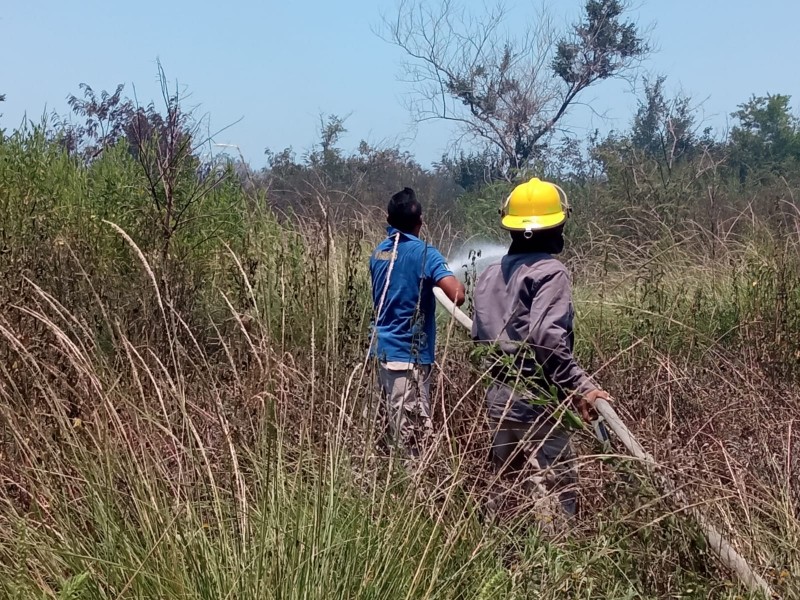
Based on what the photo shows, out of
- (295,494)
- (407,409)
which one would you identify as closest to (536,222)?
(407,409)

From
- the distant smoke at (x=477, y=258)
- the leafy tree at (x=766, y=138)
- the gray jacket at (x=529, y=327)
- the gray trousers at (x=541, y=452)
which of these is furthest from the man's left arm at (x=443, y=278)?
the leafy tree at (x=766, y=138)

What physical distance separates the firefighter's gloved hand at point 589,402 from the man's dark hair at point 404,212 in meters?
1.69

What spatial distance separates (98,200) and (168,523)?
212 inches

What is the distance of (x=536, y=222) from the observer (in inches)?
146

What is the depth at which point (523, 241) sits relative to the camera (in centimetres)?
375

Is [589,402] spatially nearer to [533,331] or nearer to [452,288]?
[533,331]

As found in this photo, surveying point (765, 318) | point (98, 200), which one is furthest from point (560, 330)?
point (98, 200)

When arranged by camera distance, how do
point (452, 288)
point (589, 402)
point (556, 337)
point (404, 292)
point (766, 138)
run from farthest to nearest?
point (766, 138), point (404, 292), point (452, 288), point (556, 337), point (589, 402)

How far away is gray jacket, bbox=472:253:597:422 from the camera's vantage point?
3.44 m

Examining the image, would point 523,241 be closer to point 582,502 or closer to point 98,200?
point 582,502

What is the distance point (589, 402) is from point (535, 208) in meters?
0.86

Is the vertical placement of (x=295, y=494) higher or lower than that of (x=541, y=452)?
higher

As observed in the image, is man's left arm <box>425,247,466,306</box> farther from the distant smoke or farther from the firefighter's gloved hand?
the distant smoke

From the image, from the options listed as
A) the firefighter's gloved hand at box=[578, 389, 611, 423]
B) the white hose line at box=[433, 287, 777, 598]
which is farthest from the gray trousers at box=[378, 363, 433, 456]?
the white hose line at box=[433, 287, 777, 598]
